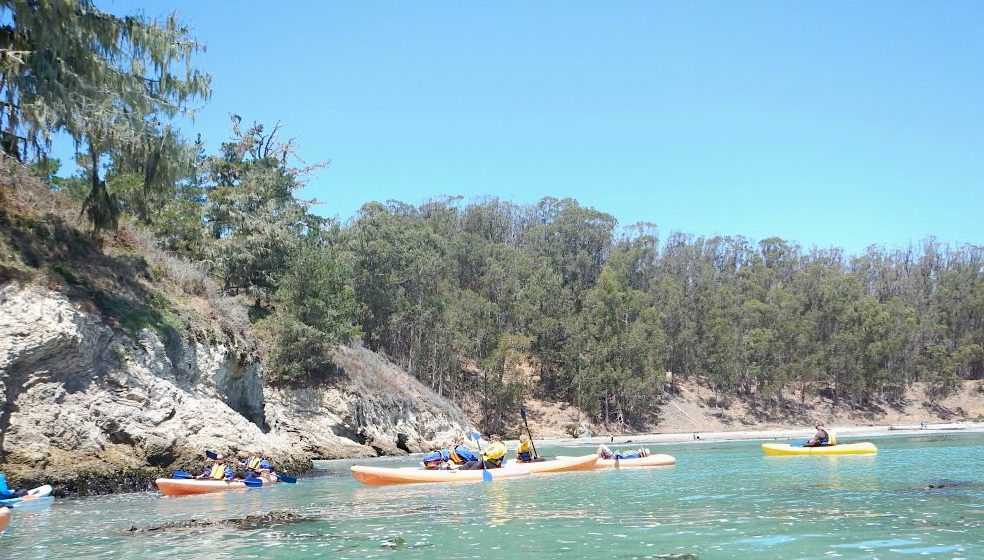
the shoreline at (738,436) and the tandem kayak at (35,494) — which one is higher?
the shoreline at (738,436)

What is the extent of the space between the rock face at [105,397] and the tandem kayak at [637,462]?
9147 millimetres

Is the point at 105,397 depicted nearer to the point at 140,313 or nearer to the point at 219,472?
the point at 219,472

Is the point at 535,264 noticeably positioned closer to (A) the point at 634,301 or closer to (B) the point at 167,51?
(A) the point at 634,301

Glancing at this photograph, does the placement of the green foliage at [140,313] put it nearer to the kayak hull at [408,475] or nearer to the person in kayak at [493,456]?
the kayak hull at [408,475]

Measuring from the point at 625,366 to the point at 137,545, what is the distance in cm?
4719

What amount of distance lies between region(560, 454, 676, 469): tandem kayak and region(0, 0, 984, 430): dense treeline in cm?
1387

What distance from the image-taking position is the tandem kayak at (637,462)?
22953 millimetres

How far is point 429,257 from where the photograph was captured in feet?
177

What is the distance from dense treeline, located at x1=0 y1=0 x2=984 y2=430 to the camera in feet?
55.2

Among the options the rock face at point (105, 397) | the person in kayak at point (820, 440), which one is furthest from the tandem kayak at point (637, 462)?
the rock face at point (105, 397)

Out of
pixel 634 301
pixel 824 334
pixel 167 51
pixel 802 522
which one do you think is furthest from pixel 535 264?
pixel 802 522

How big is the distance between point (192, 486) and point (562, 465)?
32.4 feet

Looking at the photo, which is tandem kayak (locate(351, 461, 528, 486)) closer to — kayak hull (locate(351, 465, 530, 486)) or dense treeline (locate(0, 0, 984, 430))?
kayak hull (locate(351, 465, 530, 486))

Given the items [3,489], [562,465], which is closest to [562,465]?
[562,465]
